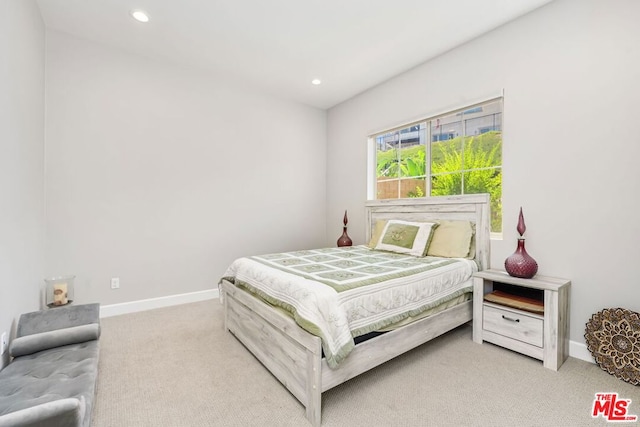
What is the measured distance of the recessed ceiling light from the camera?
8.30 ft

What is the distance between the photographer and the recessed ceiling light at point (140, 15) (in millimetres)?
2531

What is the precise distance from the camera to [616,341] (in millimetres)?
1969

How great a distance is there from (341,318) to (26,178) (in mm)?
2536

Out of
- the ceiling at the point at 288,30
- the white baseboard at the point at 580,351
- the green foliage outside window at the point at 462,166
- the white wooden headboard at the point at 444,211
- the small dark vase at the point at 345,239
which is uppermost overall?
the ceiling at the point at 288,30

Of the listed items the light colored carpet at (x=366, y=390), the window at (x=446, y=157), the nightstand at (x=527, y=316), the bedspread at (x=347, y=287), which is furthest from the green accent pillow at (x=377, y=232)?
the light colored carpet at (x=366, y=390)

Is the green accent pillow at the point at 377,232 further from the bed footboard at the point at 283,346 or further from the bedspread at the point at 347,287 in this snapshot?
the bed footboard at the point at 283,346

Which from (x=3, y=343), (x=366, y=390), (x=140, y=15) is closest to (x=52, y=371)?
(x=3, y=343)

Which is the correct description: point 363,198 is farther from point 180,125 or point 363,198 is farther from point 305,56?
point 180,125

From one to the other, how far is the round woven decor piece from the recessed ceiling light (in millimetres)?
4365

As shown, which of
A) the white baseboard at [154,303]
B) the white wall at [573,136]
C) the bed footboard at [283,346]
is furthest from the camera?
the white baseboard at [154,303]

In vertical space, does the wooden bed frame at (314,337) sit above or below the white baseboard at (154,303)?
above

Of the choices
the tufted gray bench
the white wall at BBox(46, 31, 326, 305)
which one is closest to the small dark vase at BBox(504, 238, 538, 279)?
the tufted gray bench

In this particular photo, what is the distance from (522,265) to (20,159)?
150 inches

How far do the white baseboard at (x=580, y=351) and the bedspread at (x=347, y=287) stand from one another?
80 cm
